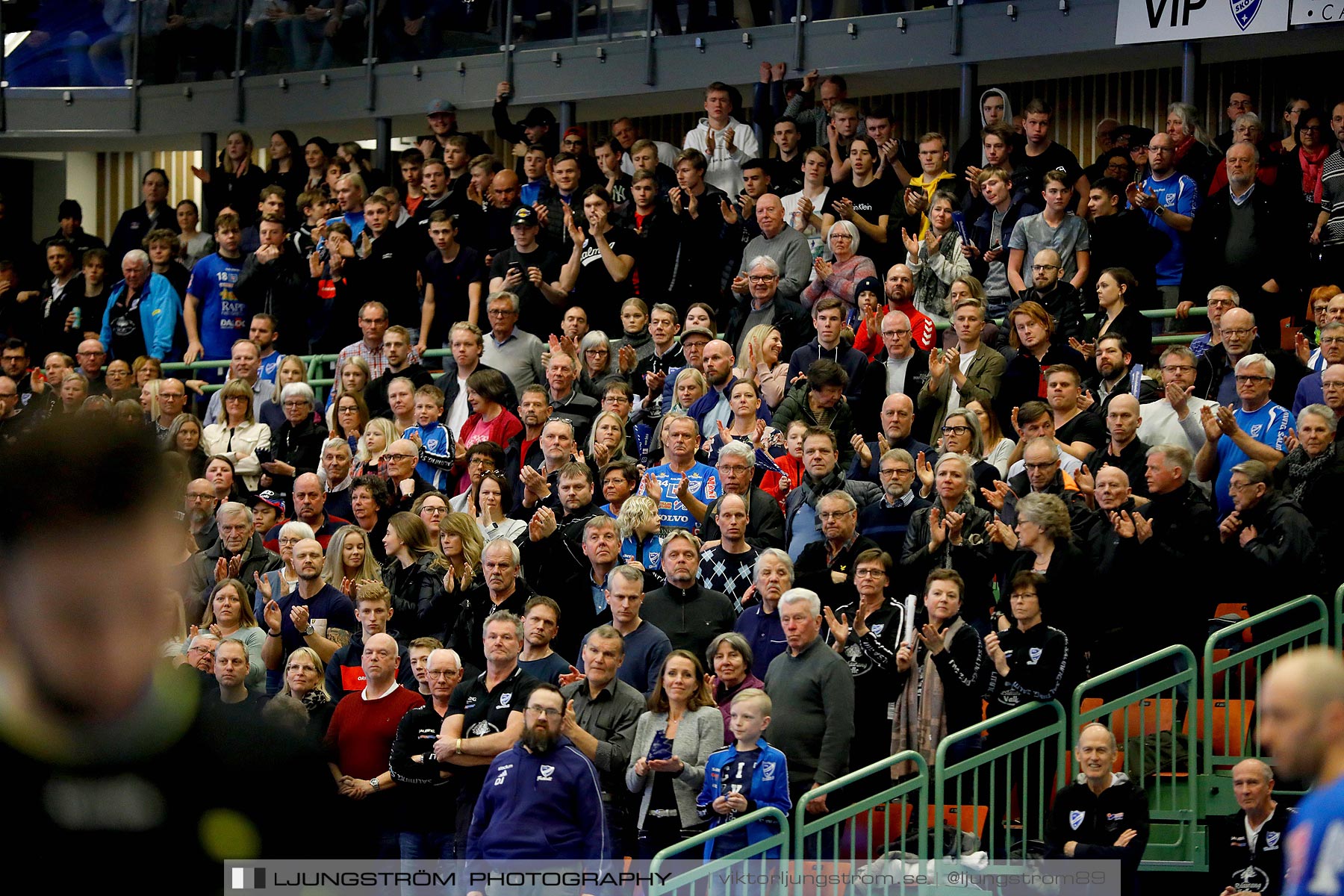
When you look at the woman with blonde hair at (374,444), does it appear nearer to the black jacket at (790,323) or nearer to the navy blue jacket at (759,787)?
the black jacket at (790,323)

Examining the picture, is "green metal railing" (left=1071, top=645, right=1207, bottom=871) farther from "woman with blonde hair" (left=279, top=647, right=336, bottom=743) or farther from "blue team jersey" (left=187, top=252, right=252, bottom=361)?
"blue team jersey" (left=187, top=252, right=252, bottom=361)

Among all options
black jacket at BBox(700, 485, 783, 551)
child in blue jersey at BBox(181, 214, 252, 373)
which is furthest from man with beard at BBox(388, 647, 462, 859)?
child in blue jersey at BBox(181, 214, 252, 373)

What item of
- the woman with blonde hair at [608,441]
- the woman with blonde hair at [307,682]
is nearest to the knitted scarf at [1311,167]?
the woman with blonde hair at [608,441]

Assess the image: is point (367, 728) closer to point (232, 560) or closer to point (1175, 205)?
point (232, 560)

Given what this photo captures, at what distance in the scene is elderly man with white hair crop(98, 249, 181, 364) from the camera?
1487 cm

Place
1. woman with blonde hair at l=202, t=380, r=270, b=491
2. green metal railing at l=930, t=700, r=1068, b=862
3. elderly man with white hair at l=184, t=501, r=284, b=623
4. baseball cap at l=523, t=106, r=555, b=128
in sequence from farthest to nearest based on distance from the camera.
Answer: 1. baseball cap at l=523, t=106, r=555, b=128
2. woman with blonde hair at l=202, t=380, r=270, b=491
3. elderly man with white hair at l=184, t=501, r=284, b=623
4. green metal railing at l=930, t=700, r=1068, b=862

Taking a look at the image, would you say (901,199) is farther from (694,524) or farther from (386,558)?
(386,558)

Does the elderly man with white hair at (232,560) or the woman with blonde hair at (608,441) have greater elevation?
the woman with blonde hair at (608,441)

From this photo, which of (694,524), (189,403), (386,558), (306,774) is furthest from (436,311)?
(306,774)

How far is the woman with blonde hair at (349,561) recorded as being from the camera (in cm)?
1024

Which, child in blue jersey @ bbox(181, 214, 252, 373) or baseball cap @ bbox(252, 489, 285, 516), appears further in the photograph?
child in blue jersey @ bbox(181, 214, 252, 373)

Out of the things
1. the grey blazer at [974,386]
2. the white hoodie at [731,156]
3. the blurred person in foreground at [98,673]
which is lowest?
the blurred person in foreground at [98,673]

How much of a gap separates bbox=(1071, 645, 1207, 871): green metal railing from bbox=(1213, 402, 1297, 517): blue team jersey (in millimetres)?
1105

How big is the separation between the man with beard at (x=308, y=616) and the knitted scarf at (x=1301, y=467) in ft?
16.5
